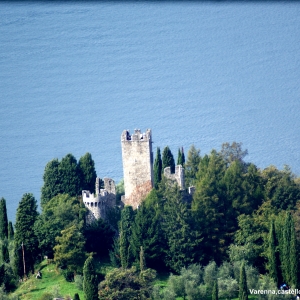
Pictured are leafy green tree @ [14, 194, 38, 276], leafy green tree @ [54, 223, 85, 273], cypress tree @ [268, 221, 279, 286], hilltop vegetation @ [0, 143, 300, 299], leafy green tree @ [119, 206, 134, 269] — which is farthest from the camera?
leafy green tree @ [14, 194, 38, 276]

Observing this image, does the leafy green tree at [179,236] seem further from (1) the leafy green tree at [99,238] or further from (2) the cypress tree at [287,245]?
(2) the cypress tree at [287,245]

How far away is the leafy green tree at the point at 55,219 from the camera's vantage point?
6644 cm

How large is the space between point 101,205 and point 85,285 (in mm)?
7521

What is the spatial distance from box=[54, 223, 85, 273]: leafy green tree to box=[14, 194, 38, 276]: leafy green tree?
1610mm

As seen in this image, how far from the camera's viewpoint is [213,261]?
6544cm

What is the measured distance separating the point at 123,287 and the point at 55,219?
21.8 feet

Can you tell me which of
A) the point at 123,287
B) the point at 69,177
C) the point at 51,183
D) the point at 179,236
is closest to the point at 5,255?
the point at 51,183

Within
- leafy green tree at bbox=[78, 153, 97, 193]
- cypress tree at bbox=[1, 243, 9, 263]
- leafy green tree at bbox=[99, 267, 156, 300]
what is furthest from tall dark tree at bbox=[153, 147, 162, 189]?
leafy green tree at bbox=[99, 267, 156, 300]

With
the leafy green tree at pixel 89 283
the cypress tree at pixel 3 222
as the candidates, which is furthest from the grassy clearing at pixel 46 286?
the cypress tree at pixel 3 222

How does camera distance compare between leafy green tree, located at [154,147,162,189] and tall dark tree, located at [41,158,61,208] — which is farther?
leafy green tree, located at [154,147,162,189]

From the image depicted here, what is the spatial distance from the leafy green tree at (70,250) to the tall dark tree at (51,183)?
5715 mm

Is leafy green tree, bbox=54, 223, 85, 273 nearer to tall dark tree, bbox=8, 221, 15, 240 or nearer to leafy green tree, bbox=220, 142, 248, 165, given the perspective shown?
tall dark tree, bbox=8, 221, 15, 240

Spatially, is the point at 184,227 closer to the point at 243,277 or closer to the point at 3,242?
the point at 243,277

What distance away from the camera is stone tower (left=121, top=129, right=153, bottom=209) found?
70062mm
